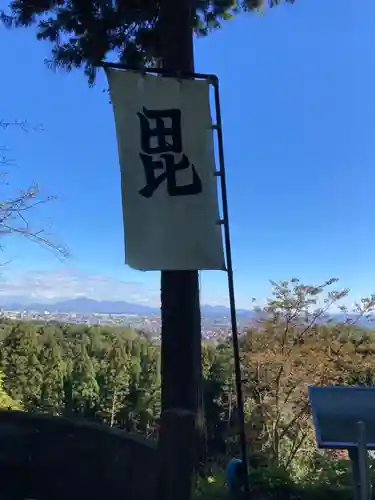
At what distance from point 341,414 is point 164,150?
4.60 ft

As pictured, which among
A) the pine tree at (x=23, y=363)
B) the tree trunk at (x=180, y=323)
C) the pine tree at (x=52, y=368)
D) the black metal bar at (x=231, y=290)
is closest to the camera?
the black metal bar at (x=231, y=290)

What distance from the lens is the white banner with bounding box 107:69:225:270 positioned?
2303 millimetres

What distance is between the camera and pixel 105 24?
364 centimetres

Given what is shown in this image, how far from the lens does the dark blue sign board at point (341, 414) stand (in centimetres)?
184

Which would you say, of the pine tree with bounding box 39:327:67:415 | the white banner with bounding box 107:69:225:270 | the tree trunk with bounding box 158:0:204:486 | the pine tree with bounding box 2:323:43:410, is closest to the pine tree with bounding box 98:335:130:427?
the pine tree with bounding box 39:327:67:415

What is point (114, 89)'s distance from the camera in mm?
2404

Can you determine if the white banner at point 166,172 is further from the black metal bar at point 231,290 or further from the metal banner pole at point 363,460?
the metal banner pole at point 363,460

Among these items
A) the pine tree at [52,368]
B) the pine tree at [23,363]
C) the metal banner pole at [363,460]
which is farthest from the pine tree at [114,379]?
the metal banner pole at [363,460]

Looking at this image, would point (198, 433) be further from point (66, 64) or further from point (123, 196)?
point (66, 64)

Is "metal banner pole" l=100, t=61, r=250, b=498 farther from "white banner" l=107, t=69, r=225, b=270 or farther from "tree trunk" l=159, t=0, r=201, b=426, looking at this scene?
"tree trunk" l=159, t=0, r=201, b=426

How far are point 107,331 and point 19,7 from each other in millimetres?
10884

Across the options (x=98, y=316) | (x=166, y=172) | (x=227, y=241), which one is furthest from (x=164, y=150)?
(x=98, y=316)

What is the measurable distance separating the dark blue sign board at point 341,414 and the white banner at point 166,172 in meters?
0.75

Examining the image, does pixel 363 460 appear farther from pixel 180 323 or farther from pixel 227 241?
pixel 180 323
